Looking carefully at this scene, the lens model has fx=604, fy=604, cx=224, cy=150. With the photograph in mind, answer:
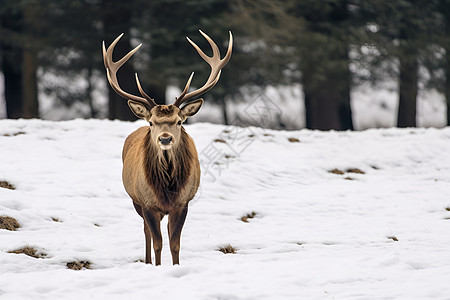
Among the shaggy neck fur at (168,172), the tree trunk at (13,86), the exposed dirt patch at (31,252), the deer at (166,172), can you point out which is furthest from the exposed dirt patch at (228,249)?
the tree trunk at (13,86)

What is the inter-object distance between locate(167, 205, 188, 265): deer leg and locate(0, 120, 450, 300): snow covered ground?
0.23 meters

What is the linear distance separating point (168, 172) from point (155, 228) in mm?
590

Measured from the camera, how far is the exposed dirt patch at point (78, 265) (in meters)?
6.26

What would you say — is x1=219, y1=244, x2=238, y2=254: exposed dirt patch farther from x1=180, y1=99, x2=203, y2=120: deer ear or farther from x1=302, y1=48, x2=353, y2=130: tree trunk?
x1=302, y1=48, x2=353, y2=130: tree trunk

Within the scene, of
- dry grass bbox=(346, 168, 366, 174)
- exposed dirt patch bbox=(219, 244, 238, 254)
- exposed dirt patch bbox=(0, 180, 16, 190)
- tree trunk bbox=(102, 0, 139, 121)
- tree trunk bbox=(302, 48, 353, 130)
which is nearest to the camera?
exposed dirt patch bbox=(219, 244, 238, 254)

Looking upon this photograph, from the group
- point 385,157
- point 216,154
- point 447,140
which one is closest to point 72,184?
point 216,154

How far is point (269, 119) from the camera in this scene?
61.6ft

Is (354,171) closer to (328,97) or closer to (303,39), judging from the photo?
(303,39)

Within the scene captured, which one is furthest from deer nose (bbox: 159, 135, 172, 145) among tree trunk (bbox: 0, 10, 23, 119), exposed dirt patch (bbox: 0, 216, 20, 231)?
tree trunk (bbox: 0, 10, 23, 119)

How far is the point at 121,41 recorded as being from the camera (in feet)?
53.4

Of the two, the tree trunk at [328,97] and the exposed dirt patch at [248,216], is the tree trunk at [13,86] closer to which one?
the tree trunk at [328,97]

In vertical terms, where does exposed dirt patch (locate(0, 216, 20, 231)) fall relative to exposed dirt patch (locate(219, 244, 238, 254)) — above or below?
above

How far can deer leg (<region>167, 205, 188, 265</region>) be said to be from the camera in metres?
6.18

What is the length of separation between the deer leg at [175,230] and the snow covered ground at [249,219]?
23 cm
